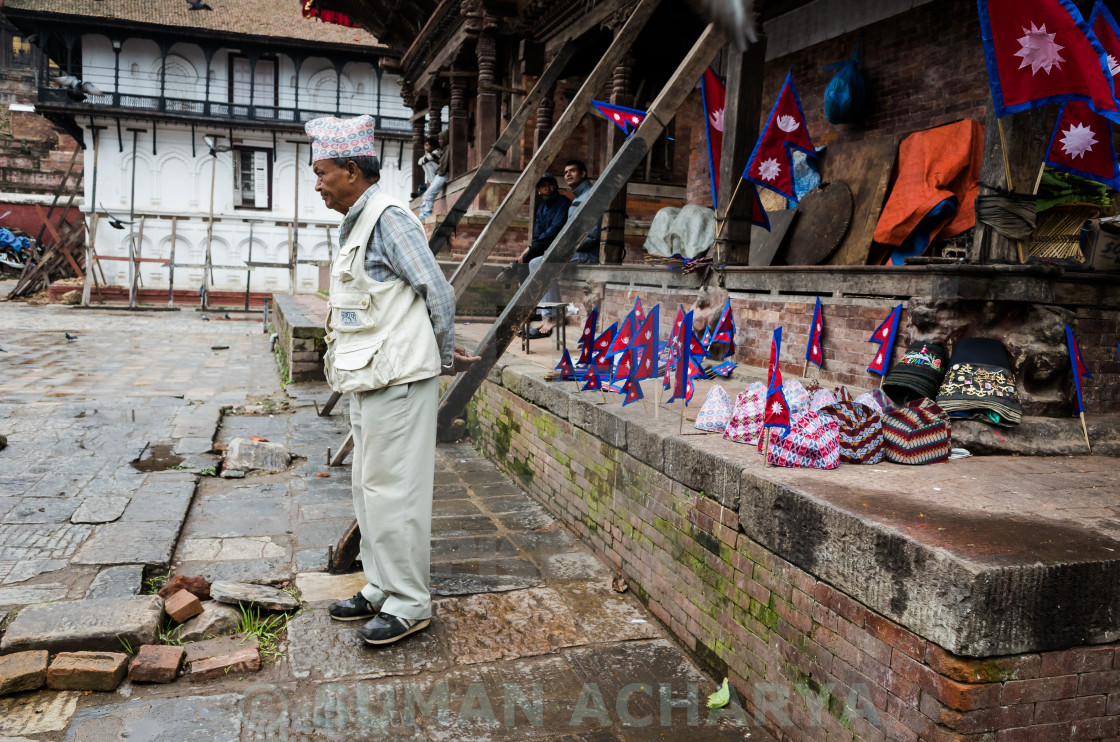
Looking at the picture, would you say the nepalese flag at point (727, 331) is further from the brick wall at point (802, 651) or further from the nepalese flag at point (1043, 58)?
the nepalese flag at point (1043, 58)

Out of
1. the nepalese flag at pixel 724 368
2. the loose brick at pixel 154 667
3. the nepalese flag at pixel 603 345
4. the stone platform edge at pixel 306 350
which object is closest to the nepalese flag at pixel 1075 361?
the nepalese flag at pixel 724 368

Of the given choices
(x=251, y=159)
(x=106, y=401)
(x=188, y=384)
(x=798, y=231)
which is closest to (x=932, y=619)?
(x=798, y=231)

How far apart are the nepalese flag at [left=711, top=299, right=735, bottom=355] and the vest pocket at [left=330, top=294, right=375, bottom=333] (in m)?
3.54

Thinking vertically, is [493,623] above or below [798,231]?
below

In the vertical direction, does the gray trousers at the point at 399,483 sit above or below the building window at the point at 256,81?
below

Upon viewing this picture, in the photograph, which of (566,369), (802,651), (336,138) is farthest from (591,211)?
(802,651)

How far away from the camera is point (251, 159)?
1131 inches

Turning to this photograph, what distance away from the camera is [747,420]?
340cm

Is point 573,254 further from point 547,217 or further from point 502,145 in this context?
point 502,145

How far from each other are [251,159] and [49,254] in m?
7.65

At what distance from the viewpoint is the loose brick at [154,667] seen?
9.30ft

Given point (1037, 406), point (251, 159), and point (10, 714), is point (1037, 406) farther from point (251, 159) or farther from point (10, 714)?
point (251, 159)

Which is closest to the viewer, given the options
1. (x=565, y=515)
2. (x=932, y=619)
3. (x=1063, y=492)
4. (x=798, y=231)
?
(x=932, y=619)

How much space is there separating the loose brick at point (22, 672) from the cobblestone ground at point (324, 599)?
46 mm
